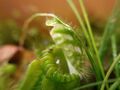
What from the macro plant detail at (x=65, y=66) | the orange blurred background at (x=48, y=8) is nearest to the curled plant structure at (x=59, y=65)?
the macro plant detail at (x=65, y=66)

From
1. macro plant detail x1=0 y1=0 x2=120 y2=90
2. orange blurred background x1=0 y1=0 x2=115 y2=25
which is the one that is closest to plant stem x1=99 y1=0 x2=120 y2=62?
macro plant detail x1=0 y1=0 x2=120 y2=90

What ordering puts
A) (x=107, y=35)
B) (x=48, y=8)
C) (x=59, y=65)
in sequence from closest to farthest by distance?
(x=59, y=65) → (x=107, y=35) → (x=48, y=8)

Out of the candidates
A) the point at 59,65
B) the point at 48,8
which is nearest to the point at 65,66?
the point at 59,65

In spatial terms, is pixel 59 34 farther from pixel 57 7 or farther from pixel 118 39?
pixel 57 7

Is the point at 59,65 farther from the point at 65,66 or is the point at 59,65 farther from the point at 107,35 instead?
the point at 107,35

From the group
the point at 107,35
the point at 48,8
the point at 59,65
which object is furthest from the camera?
the point at 48,8

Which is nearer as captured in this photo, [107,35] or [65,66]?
[65,66]

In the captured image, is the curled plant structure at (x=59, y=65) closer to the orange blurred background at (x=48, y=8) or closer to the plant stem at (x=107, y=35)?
the plant stem at (x=107, y=35)

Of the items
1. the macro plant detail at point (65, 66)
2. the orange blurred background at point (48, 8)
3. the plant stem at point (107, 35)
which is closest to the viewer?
the macro plant detail at point (65, 66)

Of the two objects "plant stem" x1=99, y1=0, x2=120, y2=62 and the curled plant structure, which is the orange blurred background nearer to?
"plant stem" x1=99, y1=0, x2=120, y2=62

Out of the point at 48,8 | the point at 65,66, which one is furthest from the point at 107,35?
the point at 48,8

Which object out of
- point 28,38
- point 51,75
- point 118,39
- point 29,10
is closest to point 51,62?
point 51,75

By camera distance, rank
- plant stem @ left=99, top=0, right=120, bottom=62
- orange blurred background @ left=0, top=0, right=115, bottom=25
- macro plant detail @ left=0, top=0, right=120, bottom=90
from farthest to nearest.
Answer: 1. orange blurred background @ left=0, top=0, right=115, bottom=25
2. plant stem @ left=99, top=0, right=120, bottom=62
3. macro plant detail @ left=0, top=0, right=120, bottom=90
